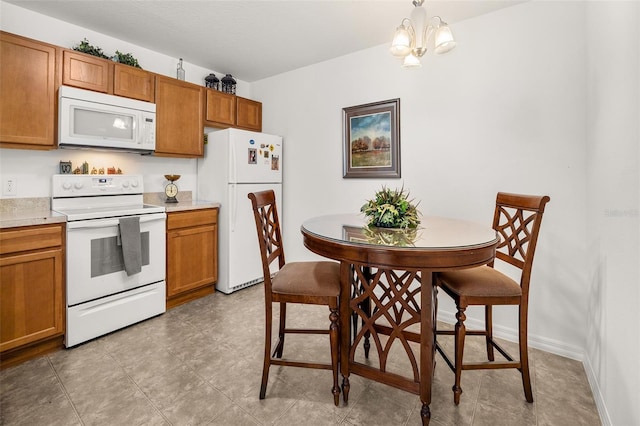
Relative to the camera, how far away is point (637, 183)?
46.4 inches

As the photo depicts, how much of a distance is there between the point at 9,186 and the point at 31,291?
960 mm

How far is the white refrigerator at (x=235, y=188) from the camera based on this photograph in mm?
3191

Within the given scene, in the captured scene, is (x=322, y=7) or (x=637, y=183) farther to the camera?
(x=322, y=7)

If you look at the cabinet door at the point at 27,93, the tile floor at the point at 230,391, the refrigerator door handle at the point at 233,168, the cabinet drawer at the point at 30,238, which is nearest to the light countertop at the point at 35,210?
the cabinet drawer at the point at 30,238

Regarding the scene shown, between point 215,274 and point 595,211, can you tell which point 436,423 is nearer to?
point 595,211

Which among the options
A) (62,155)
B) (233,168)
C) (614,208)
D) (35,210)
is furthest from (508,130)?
(35,210)

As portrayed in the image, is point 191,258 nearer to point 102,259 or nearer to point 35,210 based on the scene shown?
point 102,259

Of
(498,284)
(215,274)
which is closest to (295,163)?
(215,274)

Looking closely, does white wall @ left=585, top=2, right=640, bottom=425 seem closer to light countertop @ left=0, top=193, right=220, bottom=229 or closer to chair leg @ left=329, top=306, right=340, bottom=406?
chair leg @ left=329, top=306, right=340, bottom=406

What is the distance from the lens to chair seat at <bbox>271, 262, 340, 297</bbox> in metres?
1.58

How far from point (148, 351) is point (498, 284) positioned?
2315mm

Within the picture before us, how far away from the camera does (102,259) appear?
231 centimetres

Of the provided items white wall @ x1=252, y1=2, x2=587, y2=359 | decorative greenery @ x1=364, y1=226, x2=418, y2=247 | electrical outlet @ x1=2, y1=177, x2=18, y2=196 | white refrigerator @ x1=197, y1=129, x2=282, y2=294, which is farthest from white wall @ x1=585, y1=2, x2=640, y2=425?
electrical outlet @ x1=2, y1=177, x2=18, y2=196

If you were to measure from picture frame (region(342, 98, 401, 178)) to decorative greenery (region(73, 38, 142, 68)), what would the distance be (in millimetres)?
2078
